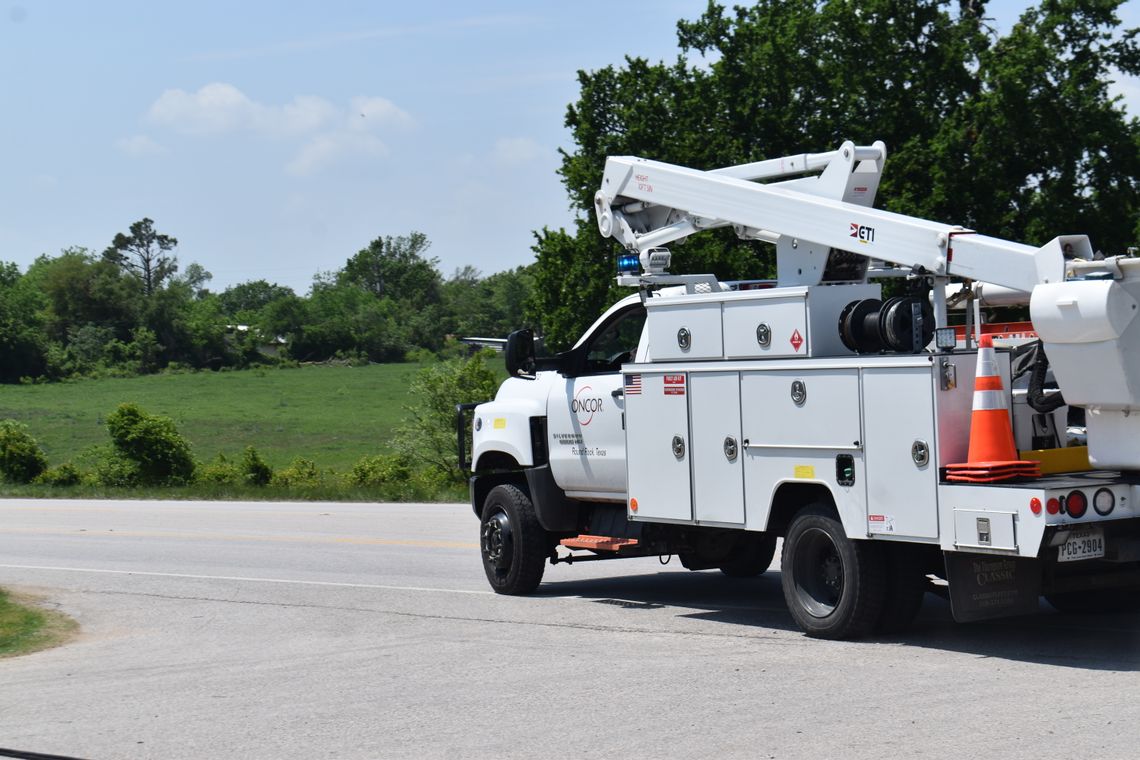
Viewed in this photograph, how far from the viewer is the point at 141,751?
25.2 ft

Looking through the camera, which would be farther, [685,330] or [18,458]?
[18,458]

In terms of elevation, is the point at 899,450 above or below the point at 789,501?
above

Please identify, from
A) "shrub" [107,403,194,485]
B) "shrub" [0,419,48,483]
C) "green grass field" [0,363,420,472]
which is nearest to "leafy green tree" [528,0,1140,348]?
A: "shrub" [107,403,194,485]

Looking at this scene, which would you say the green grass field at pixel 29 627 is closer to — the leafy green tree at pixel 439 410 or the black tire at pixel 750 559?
the black tire at pixel 750 559

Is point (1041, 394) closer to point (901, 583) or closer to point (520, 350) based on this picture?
point (901, 583)

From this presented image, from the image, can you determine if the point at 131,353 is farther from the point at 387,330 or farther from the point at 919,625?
the point at 919,625

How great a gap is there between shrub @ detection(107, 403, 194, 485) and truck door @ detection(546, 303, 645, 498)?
36.8 meters

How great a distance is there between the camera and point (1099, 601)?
1102 cm

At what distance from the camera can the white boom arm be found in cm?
937

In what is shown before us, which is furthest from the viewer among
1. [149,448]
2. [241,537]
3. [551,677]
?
[149,448]

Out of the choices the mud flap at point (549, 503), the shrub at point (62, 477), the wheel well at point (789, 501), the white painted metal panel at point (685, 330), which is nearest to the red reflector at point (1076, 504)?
the wheel well at point (789, 501)

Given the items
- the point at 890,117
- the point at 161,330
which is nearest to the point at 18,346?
the point at 161,330

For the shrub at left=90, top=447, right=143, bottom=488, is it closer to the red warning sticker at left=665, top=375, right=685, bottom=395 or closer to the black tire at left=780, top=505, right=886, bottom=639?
the red warning sticker at left=665, top=375, right=685, bottom=395

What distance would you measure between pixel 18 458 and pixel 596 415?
4074 cm
